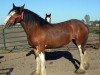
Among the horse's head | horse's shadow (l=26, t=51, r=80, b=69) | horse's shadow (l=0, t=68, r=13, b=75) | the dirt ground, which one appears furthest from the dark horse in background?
horse's shadow (l=26, t=51, r=80, b=69)

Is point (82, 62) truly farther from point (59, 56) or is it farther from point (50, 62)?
point (59, 56)

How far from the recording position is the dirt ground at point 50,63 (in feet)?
26.7

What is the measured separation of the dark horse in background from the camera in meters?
7.10

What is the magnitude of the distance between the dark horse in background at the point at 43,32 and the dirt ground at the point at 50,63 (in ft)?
1.93

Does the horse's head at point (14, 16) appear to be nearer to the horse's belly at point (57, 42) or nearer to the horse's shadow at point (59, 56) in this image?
the horse's belly at point (57, 42)

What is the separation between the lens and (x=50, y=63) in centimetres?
941

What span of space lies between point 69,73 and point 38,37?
1.64 metres

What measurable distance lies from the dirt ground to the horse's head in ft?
6.16

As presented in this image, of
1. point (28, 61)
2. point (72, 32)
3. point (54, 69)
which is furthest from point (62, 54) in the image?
point (72, 32)

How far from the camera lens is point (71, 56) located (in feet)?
34.8

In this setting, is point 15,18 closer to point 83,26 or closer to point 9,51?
point 83,26

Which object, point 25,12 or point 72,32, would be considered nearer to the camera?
point 25,12

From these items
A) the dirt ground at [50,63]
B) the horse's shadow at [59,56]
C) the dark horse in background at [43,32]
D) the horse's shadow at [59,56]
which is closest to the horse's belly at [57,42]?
the dark horse in background at [43,32]

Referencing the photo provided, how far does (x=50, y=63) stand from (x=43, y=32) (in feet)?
7.99
